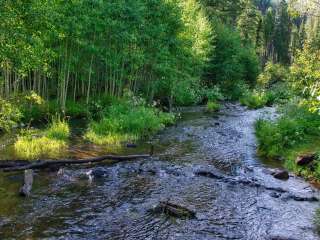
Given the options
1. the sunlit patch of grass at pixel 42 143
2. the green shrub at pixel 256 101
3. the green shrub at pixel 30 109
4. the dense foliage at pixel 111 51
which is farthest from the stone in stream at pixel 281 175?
the green shrub at pixel 256 101

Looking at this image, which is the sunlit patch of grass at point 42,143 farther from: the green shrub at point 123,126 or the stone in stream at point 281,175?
the stone in stream at point 281,175

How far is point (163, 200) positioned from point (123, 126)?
1054cm

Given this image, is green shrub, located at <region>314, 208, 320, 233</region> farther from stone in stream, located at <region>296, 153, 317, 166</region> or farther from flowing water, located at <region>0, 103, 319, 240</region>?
stone in stream, located at <region>296, 153, 317, 166</region>

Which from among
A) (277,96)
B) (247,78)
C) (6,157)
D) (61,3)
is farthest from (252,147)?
(247,78)

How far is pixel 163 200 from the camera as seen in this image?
1124 cm

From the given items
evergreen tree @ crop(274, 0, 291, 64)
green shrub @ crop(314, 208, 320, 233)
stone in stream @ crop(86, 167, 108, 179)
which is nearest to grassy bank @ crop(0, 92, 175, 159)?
stone in stream @ crop(86, 167, 108, 179)

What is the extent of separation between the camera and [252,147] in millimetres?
20141

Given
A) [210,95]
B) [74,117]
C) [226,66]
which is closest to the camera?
[74,117]

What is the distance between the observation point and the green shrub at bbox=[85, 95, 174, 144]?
19.6 metres

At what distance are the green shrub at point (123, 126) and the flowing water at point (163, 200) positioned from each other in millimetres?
1977

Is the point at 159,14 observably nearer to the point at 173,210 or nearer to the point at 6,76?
the point at 6,76

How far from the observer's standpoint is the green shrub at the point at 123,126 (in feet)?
64.4

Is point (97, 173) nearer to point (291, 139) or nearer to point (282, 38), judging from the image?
point (291, 139)

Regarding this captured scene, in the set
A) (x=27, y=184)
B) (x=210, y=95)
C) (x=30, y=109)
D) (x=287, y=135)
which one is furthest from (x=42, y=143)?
(x=210, y=95)
